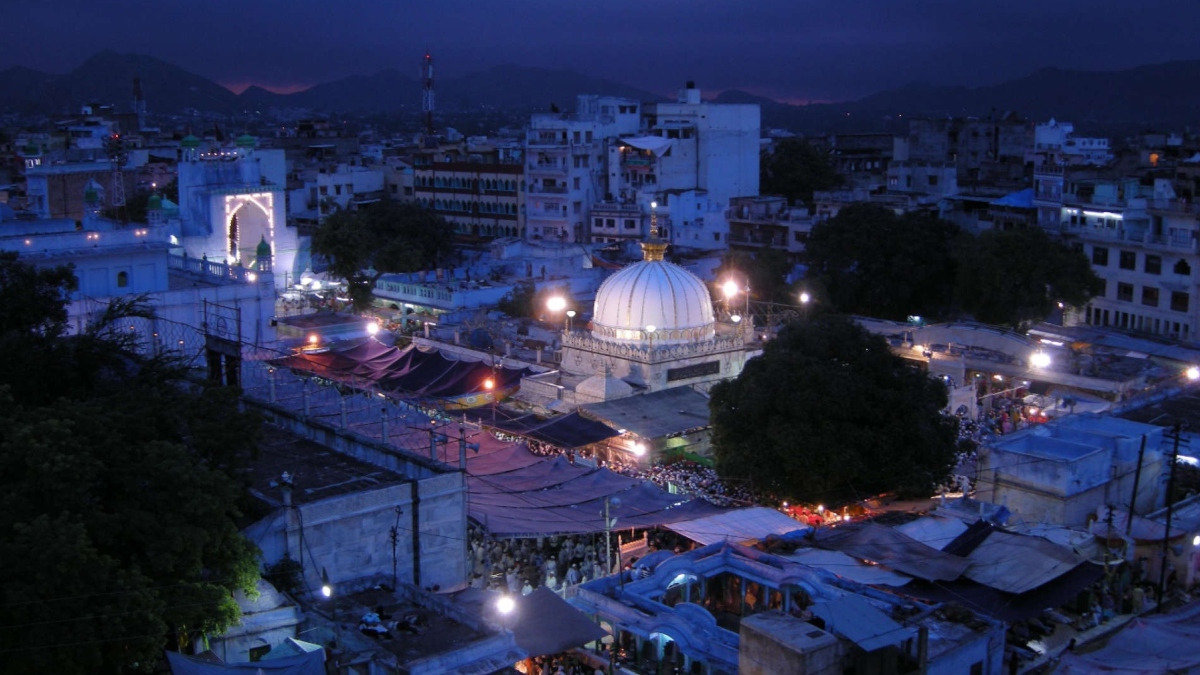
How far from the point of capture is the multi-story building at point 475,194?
59.8 metres

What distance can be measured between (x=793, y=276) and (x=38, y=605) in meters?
39.0

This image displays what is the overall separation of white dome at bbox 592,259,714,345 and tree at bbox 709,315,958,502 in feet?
19.4

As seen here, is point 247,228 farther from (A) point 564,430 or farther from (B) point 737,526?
(B) point 737,526

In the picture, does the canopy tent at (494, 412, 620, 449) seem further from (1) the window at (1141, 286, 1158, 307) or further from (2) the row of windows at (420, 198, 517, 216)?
(2) the row of windows at (420, 198, 517, 216)

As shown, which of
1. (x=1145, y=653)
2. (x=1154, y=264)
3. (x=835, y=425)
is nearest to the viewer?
(x=1145, y=653)

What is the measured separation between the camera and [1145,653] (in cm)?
1439

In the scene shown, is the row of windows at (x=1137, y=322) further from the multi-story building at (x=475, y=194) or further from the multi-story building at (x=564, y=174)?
the multi-story building at (x=475, y=194)

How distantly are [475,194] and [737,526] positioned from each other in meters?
44.7

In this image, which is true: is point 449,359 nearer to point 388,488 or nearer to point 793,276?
point 388,488

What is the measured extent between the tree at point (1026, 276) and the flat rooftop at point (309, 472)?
27.0 meters

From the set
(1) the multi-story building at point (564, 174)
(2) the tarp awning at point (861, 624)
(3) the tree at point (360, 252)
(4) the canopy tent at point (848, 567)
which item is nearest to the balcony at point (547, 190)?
(1) the multi-story building at point (564, 174)

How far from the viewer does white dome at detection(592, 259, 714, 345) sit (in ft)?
95.0

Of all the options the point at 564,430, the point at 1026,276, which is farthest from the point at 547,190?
the point at 564,430

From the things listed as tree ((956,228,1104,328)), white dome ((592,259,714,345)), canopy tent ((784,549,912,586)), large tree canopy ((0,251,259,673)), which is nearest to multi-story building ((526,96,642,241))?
tree ((956,228,1104,328))
